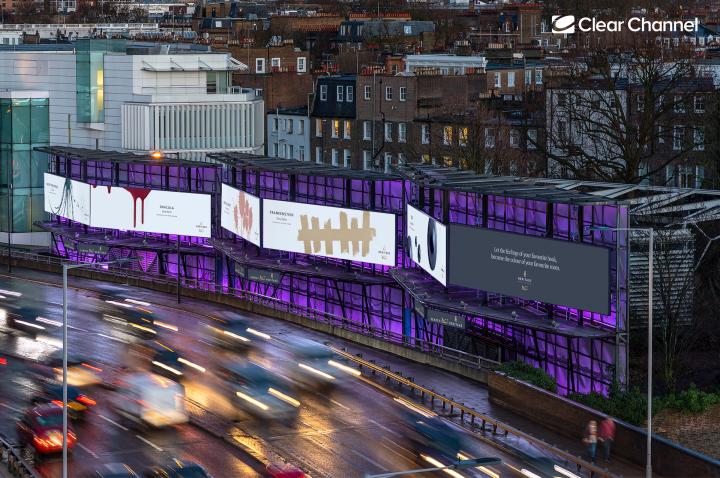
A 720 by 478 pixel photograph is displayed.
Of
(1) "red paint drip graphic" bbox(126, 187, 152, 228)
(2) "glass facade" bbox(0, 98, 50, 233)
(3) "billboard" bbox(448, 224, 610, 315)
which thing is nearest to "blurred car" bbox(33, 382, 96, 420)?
(3) "billboard" bbox(448, 224, 610, 315)

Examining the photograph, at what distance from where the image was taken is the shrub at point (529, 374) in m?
64.7

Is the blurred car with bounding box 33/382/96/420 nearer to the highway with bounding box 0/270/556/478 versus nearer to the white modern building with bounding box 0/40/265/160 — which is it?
the highway with bounding box 0/270/556/478

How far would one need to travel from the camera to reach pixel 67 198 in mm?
105875

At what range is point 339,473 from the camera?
183 ft

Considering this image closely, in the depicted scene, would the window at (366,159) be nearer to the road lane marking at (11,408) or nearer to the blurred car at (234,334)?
the blurred car at (234,334)

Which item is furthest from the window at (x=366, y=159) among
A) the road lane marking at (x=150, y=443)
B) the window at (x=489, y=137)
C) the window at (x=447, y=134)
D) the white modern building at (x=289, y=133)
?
the road lane marking at (x=150, y=443)

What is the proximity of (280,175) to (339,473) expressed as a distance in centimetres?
3563

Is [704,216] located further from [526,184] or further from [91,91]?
[91,91]

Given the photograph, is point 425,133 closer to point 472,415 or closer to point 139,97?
point 139,97

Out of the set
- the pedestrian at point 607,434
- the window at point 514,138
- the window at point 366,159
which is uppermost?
the window at point 514,138

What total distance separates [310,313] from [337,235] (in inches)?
167

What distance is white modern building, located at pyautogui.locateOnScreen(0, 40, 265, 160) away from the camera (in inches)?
4336

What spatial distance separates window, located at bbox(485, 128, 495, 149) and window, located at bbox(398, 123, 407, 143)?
38.8 ft

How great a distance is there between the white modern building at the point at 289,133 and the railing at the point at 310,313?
38.0 m
